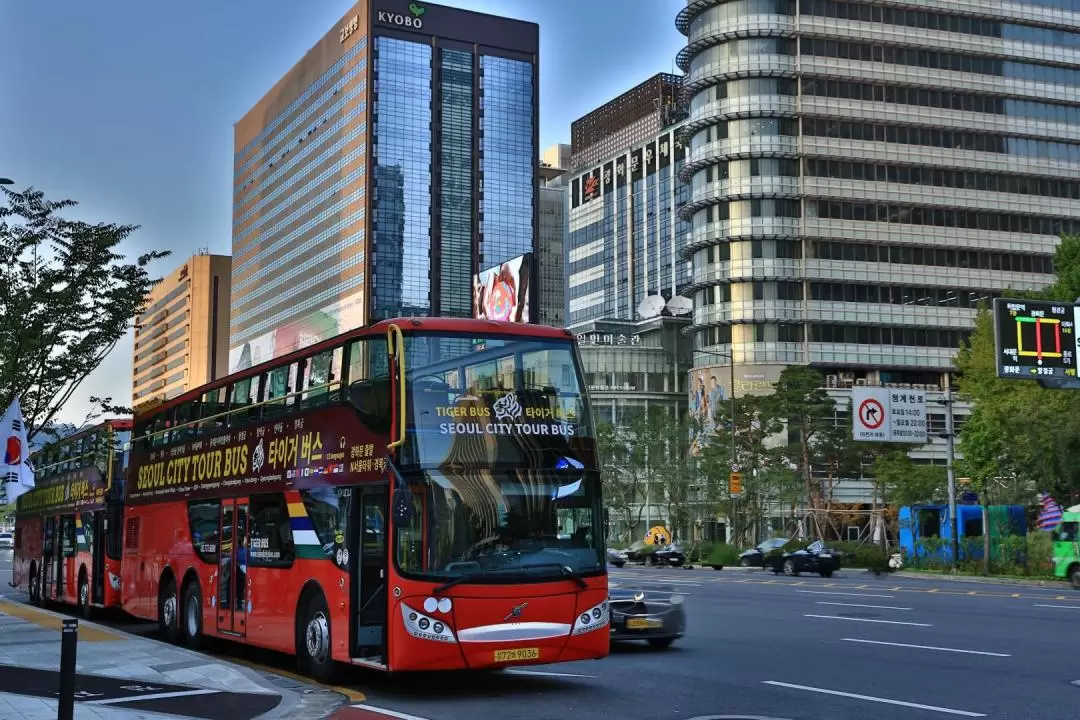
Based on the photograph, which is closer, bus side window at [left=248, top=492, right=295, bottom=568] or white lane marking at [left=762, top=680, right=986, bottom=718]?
white lane marking at [left=762, top=680, right=986, bottom=718]

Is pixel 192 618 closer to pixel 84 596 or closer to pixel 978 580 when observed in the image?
pixel 84 596

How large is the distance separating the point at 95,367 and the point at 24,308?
93.4 inches

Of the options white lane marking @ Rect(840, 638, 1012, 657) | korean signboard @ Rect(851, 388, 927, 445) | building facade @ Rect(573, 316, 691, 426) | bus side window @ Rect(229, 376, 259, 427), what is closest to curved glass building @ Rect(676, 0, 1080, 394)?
building facade @ Rect(573, 316, 691, 426)

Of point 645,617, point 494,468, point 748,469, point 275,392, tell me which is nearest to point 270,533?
point 275,392

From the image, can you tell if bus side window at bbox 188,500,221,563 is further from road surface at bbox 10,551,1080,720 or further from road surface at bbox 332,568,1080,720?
road surface at bbox 332,568,1080,720

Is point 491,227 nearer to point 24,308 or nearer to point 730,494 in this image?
point 730,494

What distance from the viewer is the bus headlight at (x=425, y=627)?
530 inches

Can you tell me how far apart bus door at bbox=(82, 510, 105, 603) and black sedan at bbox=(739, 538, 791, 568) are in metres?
38.8

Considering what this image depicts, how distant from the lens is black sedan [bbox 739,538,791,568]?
197ft

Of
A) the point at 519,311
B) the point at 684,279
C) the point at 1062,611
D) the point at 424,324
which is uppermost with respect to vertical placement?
the point at 684,279

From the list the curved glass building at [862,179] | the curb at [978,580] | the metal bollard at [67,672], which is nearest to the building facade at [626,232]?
the curved glass building at [862,179]

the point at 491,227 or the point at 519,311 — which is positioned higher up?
the point at 491,227

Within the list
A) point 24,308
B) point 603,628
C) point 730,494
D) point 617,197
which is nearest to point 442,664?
point 603,628

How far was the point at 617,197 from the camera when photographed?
538 feet
